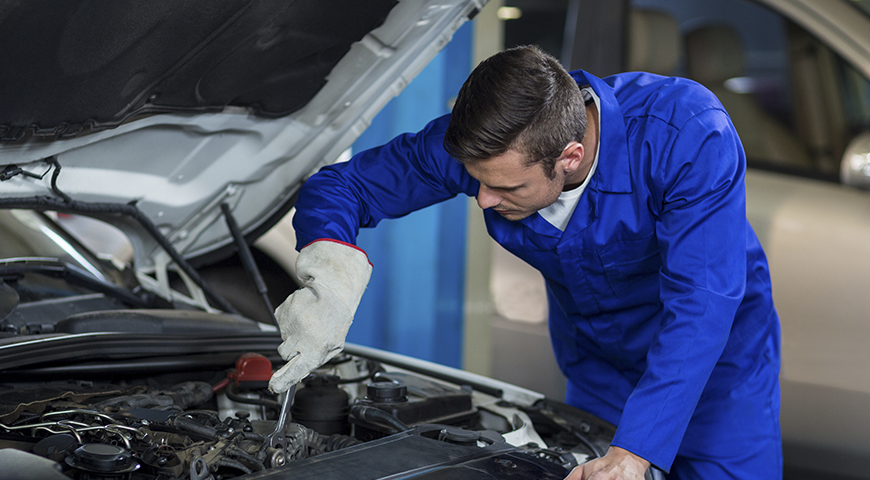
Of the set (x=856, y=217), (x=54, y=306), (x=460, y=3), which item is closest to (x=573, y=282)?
(x=460, y=3)

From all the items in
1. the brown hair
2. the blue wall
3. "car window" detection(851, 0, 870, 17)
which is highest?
"car window" detection(851, 0, 870, 17)

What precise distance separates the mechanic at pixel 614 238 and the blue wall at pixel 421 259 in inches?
63.9

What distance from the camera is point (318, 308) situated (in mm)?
1171

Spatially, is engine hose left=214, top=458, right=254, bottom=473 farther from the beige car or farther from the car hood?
the beige car

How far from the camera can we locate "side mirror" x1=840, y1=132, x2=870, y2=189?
77.0 inches

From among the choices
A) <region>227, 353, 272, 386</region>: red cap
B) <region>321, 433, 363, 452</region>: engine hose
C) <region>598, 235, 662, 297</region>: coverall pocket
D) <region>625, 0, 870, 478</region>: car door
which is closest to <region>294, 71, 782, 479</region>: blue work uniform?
<region>598, 235, 662, 297</region>: coverall pocket

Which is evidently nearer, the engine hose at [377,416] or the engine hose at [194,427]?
the engine hose at [194,427]

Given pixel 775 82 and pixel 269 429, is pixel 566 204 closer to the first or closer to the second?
pixel 269 429

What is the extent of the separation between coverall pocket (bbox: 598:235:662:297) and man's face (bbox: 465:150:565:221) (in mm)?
158

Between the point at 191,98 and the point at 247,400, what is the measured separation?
59 centimetres

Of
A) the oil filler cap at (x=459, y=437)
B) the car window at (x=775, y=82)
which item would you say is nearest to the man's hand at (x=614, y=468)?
the oil filler cap at (x=459, y=437)

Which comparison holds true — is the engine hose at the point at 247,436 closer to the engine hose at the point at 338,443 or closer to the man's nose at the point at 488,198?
the engine hose at the point at 338,443

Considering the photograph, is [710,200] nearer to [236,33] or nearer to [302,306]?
[302,306]

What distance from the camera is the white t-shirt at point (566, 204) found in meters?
1.31
